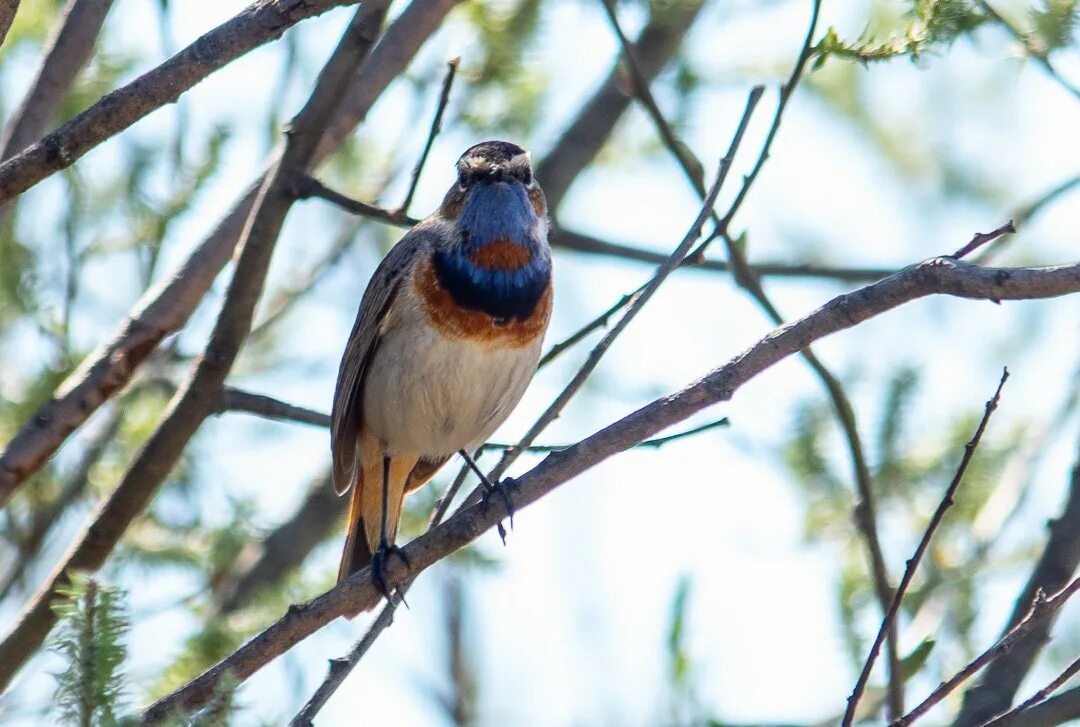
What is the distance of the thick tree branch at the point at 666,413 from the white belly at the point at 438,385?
49.4 inches

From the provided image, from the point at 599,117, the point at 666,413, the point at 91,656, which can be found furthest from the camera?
the point at 599,117

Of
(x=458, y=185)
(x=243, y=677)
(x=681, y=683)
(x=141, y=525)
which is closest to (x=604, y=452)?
(x=243, y=677)

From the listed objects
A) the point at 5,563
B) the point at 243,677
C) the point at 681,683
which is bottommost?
the point at 243,677

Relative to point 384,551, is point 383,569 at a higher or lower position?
lower

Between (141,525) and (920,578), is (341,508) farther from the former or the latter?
(920,578)

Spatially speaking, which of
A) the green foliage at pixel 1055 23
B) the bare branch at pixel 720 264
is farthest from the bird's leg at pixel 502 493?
the green foliage at pixel 1055 23

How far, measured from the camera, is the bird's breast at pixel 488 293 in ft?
16.2

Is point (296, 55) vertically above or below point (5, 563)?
above

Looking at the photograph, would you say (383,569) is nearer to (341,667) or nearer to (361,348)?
(341,667)

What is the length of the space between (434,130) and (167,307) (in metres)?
1.15

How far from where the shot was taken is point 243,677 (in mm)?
3232

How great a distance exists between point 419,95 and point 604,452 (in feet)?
10.8

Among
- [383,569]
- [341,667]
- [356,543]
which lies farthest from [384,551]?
[341,667]

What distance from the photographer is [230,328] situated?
4434 mm
